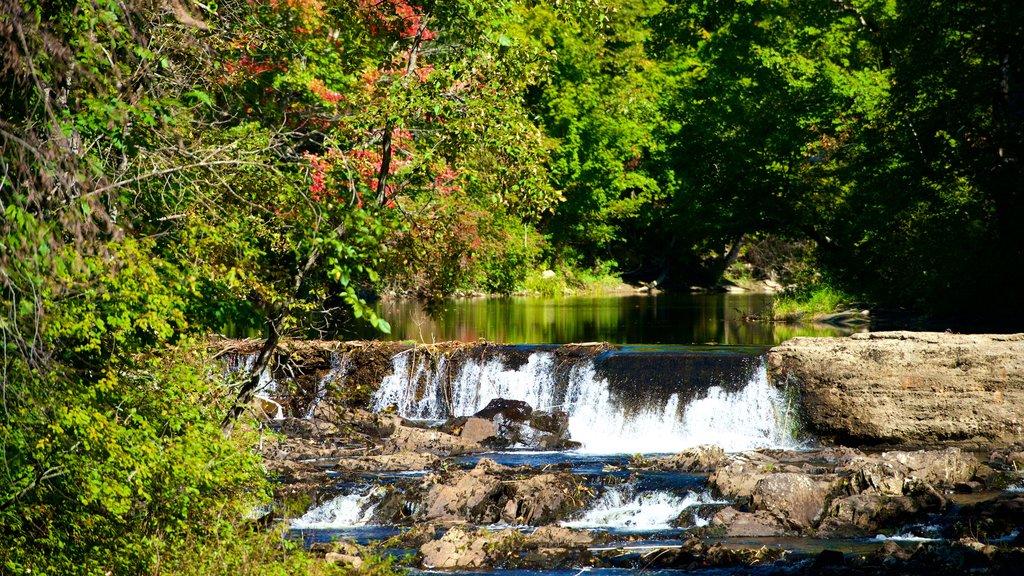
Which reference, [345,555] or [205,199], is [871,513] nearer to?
[345,555]

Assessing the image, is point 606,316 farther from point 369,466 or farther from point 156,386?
point 156,386

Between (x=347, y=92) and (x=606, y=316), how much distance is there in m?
21.8

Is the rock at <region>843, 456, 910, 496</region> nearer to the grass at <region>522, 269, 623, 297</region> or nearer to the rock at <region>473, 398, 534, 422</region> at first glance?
the rock at <region>473, 398, 534, 422</region>

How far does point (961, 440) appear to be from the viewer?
1608cm

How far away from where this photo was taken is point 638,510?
12328mm

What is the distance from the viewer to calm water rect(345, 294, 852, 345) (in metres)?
24.8

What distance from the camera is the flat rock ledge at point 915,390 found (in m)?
16.0

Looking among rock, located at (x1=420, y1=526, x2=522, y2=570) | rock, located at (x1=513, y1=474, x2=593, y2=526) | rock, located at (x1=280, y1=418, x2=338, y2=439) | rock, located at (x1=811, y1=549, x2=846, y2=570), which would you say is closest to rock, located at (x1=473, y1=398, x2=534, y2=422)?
rock, located at (x1=280, y1=418, x2=338, y2=439)

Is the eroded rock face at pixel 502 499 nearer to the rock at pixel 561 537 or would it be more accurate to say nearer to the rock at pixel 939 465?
the rock at pixel 561 537

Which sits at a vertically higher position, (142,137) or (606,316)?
(142,137)

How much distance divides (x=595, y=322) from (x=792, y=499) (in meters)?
17.5

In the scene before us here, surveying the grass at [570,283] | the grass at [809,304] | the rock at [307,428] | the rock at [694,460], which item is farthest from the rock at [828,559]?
the grass at [570,283]

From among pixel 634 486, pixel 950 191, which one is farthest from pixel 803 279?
pixel 634 486

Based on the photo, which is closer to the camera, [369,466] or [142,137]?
[142,137]
